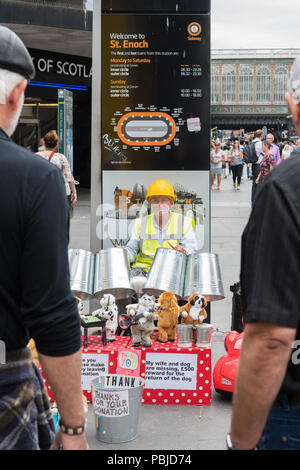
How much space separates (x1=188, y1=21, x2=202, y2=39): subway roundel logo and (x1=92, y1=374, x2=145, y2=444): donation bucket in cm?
289

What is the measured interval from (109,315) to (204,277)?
0.72 m

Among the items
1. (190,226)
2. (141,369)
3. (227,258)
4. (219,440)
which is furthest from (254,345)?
(227,258)

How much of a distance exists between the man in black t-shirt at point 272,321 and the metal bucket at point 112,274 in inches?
111

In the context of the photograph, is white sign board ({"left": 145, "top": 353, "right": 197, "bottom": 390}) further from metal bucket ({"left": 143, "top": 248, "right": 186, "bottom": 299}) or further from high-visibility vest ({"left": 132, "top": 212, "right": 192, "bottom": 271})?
high-visibility vest ({"left": 132, "top": 212, "right": 192, "bottom": 271})

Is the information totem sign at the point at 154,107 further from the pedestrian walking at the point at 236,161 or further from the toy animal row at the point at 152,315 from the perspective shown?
the pedestrian walking at the point at 236,161

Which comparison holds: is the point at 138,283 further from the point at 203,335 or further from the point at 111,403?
the point at 111,403

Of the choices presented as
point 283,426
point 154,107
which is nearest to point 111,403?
point 283,426

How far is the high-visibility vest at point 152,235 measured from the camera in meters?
5.16

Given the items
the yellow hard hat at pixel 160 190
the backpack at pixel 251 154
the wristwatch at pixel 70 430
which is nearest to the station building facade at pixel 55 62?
the wristwatch at pixel 70 430

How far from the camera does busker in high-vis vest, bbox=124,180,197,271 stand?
5.16 metres

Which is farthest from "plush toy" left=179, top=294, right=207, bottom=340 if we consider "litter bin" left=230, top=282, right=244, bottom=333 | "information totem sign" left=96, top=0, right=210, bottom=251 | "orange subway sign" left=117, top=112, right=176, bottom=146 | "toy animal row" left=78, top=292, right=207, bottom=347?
"orange subway sign" left=117, top=112, right=176, bottom=146

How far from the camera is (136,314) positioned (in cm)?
426
